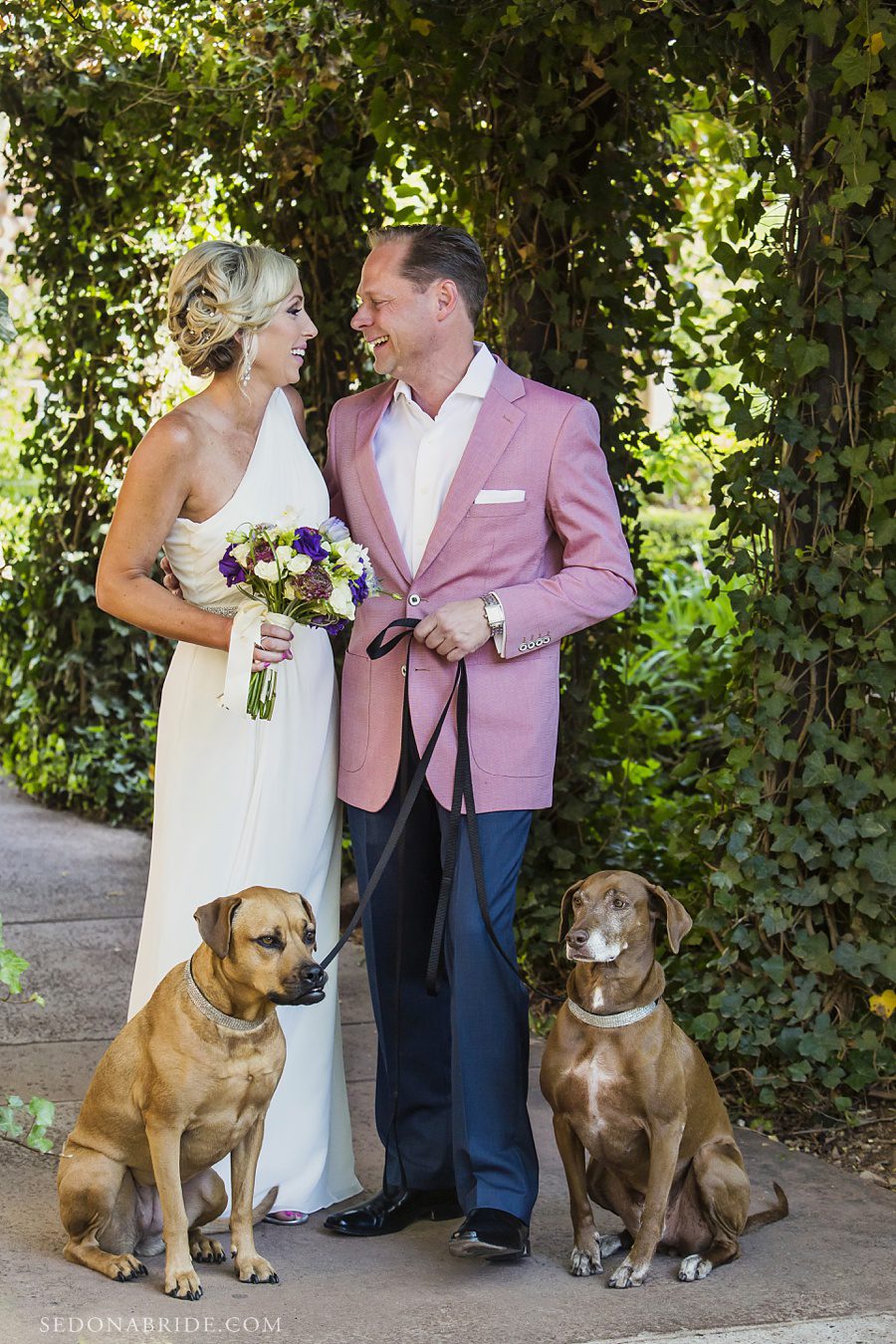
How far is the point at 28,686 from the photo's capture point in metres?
8.34

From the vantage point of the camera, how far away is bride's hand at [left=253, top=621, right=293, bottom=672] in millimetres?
3299

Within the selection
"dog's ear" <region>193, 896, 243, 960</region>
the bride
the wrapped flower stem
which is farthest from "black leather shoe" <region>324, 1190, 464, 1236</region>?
the wrapped flower stem

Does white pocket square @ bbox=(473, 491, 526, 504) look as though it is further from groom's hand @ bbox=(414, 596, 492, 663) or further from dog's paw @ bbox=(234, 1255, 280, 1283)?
dog's paw @ bbox=(234, 1255, 280, 1283)

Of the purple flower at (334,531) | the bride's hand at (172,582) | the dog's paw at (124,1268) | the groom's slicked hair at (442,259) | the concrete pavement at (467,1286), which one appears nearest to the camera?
the concrete pavement at (467,1286)

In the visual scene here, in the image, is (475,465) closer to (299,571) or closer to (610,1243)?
(299,571)

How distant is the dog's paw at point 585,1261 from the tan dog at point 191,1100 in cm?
65

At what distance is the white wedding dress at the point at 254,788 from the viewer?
12.0 ft

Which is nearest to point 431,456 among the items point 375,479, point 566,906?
point 375,479

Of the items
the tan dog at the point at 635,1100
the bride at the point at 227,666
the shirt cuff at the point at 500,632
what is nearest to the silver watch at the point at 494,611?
the shirt cuff at the point at 500,632

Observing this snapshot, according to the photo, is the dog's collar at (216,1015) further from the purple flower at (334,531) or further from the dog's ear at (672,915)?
the purple flower at (334,531)

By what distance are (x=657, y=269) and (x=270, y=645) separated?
8.57 ft

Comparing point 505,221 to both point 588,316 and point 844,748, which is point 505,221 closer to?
point 588,316

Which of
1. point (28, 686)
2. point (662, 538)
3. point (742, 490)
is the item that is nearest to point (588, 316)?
point (742, 490)

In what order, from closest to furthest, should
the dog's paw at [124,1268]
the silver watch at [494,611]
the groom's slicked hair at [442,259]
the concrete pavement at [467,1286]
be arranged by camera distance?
the concrete pavement at [467,1286] → the dog's paw at [124,1268] → the silver watch at [494,611] → the groom's slicked hair at [442,259]
